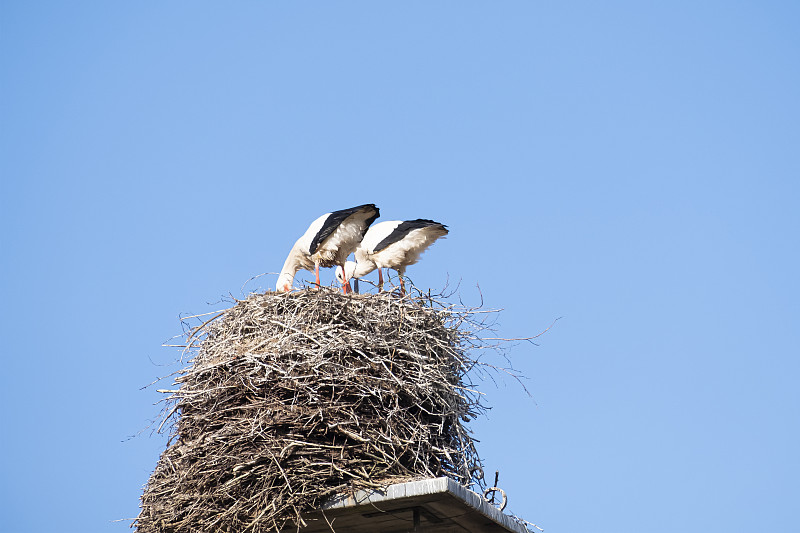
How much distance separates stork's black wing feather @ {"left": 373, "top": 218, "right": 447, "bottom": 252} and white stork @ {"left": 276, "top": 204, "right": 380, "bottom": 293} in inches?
16.1

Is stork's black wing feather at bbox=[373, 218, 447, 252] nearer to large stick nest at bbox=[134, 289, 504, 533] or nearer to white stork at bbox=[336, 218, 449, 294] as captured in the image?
white stork at bbox=[336, 218, 449, 294]

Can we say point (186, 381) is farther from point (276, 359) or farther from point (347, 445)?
point (347, 445)

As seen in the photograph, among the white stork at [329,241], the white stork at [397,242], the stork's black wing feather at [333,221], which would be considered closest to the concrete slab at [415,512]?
the white stork at [329,241]

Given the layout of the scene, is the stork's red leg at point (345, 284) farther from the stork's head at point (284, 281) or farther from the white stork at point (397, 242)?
the stork's head at point (284, 281)

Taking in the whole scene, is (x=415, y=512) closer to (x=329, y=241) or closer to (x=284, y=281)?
(x=329, y=241)

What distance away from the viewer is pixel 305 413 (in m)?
6.98

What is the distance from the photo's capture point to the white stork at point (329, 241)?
10.8 metres

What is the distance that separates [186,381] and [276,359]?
0.99 m

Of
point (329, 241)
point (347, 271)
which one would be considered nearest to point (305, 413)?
point (329, 241)

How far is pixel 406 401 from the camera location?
7488mm

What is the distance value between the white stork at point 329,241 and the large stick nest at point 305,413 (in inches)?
103

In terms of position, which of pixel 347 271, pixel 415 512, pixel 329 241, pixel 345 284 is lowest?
pixel 415 512

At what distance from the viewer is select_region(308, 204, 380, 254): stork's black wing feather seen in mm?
10719

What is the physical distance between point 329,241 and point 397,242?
96 centimetres
